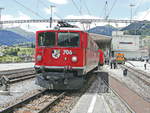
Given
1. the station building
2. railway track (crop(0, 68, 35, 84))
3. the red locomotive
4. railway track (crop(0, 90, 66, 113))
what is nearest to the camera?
railway track (crop(0, 90, 66, 113))

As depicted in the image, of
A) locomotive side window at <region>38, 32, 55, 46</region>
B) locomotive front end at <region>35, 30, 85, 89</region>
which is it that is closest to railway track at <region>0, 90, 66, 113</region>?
locomotive front end at <region>35, 30, 85, 89</region>

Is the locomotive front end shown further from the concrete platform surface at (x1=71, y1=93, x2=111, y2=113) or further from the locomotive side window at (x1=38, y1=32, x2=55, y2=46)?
the concrete platform surface at (x1=71, y1=93, x2=111, y2=113)

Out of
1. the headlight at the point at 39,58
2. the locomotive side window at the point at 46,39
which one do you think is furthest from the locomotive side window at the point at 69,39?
the headlight at the point at 39,58

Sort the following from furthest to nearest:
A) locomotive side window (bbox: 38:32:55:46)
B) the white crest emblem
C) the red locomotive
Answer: locomotive side window (bbox: 38:32:55:46) < the white crest emblem < the red locomotive

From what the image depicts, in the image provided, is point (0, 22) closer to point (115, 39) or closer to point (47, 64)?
point (115, 39)

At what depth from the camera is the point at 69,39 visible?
11.6 meters

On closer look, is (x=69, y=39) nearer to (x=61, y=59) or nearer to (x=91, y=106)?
(x=61, y=59)

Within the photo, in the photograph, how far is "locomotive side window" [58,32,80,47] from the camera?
38.1ft

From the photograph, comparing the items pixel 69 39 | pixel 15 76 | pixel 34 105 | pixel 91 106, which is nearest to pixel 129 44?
pixel 15 76

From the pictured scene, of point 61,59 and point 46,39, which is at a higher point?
point 46,39

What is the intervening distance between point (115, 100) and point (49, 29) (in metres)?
4.71

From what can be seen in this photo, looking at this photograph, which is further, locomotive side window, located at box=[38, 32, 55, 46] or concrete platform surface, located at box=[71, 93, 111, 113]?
locomotive side window, located at box=[38, 32, 55, 46]

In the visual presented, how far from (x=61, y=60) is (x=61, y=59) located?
49mm

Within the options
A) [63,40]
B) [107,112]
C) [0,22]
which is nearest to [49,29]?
[63,40]
